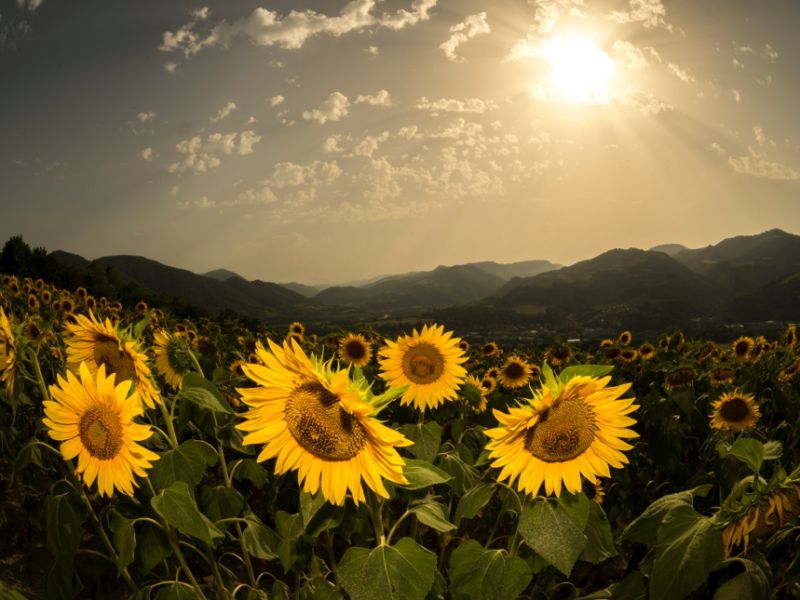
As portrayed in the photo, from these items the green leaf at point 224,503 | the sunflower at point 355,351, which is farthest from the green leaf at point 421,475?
the sunflower at point 355,351

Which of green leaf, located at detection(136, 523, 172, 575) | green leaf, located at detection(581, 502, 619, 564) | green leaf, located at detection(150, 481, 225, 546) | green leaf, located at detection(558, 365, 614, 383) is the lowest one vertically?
green leaf, located at detection(136, 523, 172, 575)

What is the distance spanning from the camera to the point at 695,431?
650cm

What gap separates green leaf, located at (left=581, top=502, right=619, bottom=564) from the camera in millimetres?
2453

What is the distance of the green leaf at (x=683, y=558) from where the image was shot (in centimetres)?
180

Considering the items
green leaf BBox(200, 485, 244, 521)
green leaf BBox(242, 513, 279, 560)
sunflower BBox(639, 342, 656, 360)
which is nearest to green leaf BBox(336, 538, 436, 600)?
green leaf BBox(242, 513, 279, 560)

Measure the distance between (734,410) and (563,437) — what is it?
222 inches

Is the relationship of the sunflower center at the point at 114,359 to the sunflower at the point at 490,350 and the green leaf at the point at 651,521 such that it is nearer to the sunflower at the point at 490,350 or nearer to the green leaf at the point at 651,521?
the green leaf at the point at 651,521

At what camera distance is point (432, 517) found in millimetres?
2215

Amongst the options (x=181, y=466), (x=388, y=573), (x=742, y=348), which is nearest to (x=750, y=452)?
(x=388, y=573)

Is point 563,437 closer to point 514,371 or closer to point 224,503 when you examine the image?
point 224,503

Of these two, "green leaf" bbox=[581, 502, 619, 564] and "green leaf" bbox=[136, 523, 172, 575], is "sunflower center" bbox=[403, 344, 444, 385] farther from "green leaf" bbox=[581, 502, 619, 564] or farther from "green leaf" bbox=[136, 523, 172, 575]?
"green leaf" bbox=[136, 523, 172, 575]

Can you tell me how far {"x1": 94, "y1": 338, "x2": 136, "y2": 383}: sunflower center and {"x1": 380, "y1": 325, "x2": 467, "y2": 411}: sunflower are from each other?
212 cm

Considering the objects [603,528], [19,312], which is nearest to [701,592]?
[603,528]

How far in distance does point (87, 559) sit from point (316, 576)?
2963mm
